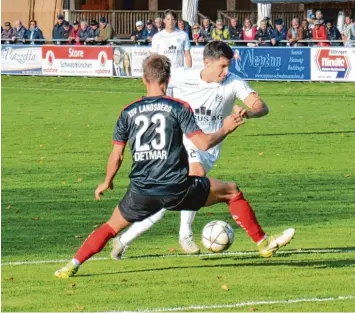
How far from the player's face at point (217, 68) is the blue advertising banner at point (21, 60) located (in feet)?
98.9

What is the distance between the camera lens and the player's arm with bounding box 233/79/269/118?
10.5 metres

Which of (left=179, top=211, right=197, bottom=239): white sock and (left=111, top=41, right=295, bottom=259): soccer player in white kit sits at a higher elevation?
(left=111, top=41, right=295, bottom=259): soccer player in white kit

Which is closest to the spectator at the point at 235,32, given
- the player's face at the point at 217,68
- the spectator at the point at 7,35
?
the spectator at the point at 7,35

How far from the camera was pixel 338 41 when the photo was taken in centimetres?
3369

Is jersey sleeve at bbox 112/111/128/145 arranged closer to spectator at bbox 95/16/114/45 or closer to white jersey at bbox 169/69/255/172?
white jersey at bbox 169/69/255/172

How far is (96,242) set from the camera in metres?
9.77

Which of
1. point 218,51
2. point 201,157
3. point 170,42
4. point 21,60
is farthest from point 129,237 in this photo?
point 21,60

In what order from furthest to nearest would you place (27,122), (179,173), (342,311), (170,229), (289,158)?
(27,122), (289,158), (170,229), (179,173), (342,311)

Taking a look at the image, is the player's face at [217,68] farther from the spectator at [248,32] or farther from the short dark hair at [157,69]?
the spectator at [248,32]

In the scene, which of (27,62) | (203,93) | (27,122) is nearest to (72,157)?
(27,122)

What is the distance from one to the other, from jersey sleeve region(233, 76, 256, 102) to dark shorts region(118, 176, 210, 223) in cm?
142

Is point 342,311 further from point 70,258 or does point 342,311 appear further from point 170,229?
point 170,229

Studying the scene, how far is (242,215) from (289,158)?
371 inches

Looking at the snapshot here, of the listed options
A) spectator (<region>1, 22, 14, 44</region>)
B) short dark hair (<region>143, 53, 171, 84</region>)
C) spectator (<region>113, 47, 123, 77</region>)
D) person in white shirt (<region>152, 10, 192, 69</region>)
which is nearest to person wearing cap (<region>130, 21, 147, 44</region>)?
spectator (<region>113, 47, 123, 77</region>)
